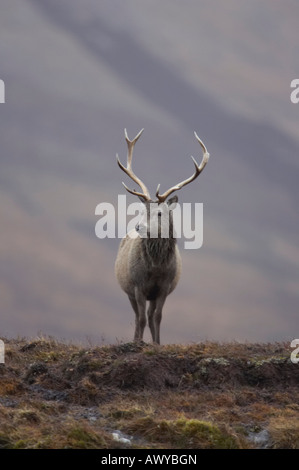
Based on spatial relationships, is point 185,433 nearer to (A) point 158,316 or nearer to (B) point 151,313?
(A) point 158,316

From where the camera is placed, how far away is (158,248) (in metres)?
17.3

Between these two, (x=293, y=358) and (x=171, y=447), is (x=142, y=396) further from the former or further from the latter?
(x=293, y=358)

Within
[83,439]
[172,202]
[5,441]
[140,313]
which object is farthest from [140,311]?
[83,439]

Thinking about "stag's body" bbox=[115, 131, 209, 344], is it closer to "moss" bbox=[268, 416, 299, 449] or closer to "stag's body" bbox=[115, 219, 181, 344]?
"stag's body" bbox=[115, 219, 181, 344]

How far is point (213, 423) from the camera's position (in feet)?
33.8

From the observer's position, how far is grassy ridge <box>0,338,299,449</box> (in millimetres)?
9812

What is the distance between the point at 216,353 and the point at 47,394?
3469 millimetres

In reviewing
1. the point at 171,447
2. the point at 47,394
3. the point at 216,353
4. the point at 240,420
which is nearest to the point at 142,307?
the point at 216,353

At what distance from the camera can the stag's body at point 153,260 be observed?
17203mm

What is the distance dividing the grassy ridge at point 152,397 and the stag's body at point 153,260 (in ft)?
8.19

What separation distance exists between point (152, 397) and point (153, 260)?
18.6 ft

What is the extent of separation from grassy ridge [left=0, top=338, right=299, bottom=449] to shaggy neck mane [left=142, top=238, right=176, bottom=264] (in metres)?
2.76

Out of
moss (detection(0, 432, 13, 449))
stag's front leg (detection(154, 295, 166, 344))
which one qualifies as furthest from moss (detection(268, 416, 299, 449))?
stag's front leg (detection(154, 295, 166, 344))

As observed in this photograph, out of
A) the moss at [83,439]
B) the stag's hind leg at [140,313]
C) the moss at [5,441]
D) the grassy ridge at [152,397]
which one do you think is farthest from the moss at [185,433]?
A: the stag's hind leg at [140,313]
